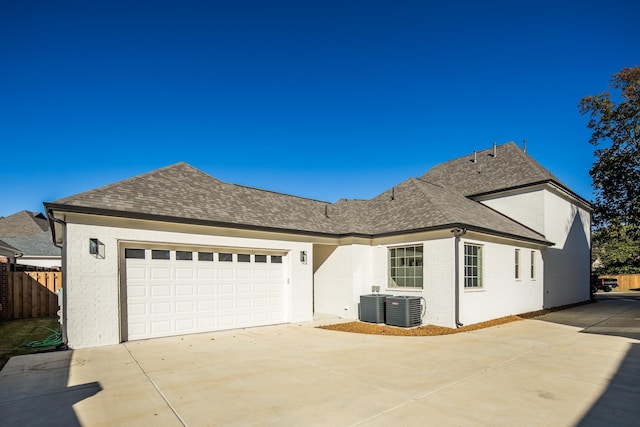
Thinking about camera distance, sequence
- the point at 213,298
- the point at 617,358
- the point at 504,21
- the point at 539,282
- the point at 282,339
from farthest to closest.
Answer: the point at 539,282 → the point at 504,21 → the point at 213,298 → the point at 282,339 → the point at 617,358

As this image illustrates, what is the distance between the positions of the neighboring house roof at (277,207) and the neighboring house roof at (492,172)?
227 millimetres

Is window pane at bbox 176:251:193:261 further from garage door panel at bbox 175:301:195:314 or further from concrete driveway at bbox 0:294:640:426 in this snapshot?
concrete driveway at bbox 0:294:640:426

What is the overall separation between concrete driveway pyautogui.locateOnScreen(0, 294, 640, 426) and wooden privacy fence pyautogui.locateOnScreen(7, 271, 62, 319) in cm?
824

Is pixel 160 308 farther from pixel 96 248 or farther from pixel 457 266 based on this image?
pixel 457 266

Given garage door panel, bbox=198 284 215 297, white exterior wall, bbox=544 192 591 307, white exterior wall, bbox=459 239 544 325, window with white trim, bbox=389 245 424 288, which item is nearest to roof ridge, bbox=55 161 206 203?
garage door panel, bbox=198 284 215 297

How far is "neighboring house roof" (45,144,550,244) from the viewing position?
9.47 meters

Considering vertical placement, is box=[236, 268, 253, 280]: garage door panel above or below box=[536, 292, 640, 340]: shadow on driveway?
above

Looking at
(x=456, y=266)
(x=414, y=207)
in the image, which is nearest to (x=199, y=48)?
(x=414, y=207)

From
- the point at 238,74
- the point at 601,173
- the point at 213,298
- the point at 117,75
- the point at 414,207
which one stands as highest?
the point at 238,74

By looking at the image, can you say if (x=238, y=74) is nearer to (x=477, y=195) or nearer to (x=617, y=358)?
(x=477, y=195)

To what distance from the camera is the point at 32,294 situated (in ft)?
46.1

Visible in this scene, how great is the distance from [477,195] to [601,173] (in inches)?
356

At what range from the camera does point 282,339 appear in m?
9.51

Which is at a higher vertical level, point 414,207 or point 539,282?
point 414,207
